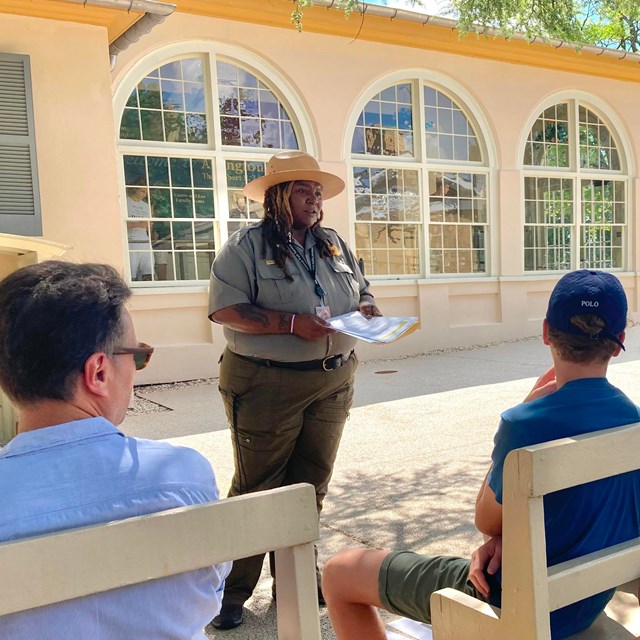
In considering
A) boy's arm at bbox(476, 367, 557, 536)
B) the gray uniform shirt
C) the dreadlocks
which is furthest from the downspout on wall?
boy's arm at bbox(476, 367, 557, 536)

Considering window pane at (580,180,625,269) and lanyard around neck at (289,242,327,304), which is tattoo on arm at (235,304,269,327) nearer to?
lanyard around neck at (289,242,327,304)

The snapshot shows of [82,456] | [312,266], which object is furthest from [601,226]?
[82,456]

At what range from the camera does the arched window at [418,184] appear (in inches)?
435

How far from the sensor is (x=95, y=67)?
7.69 m

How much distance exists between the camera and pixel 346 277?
3.21 metres

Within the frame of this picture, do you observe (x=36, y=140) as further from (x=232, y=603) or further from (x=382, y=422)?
(x=232, y=603)

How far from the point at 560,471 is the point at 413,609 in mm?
744

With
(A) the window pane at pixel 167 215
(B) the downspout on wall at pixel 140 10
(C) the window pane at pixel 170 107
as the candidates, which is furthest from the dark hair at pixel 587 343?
(C) the window pane at pixel 170 107

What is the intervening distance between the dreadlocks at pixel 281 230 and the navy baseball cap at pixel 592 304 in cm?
133

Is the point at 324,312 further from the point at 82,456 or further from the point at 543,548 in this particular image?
the point at 82,456

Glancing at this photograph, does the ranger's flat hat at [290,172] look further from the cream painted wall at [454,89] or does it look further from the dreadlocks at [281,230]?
the cream painted wall at [454,89]

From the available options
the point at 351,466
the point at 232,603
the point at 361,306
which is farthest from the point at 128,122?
the point at 232,603

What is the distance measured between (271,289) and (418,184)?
9.05 m

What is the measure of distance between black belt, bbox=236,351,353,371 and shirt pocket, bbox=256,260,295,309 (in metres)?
0.23
